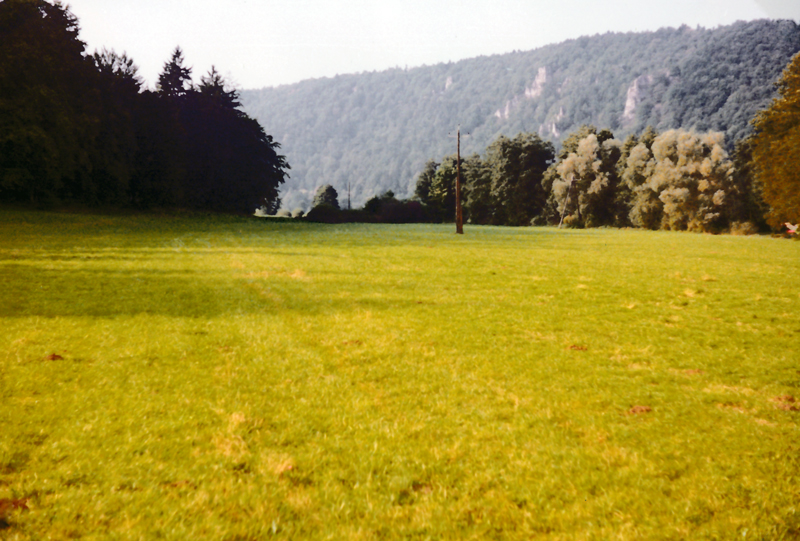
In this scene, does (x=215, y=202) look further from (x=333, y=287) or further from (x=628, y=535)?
(x=628, y=535)

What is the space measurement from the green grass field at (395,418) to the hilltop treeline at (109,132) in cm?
3811

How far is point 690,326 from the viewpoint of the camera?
960cm

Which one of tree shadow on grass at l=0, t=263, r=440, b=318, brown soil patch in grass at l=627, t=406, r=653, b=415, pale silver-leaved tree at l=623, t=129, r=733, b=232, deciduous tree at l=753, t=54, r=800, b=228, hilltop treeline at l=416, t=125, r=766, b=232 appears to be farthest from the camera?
hilltop treeline at l=416, t=125, r=766, b=232

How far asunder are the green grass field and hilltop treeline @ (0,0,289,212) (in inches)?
1500

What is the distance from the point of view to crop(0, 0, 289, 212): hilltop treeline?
131 feet

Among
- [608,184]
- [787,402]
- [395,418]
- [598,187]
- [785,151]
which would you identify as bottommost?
[787,402]

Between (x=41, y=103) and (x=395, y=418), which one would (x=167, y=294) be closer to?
(x=395, y=418)

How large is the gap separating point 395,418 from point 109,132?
185ft

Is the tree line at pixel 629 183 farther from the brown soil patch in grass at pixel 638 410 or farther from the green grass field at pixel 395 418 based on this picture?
the brown soil patch in grass at pixel 638 410

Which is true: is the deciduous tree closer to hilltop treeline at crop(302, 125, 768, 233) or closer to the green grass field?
hilltop treeline at crop(302, 125, 768, 233)

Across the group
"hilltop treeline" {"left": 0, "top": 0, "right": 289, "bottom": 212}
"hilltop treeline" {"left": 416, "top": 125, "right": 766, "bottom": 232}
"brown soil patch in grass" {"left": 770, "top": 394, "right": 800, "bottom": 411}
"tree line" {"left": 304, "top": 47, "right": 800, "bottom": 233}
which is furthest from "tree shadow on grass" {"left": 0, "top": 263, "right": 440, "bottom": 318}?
"hilltop treeline" {"left": 416, "top": 125, "right": 766, "bottom": 232}

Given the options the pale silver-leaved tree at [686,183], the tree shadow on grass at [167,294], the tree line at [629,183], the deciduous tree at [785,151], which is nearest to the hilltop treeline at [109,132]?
the tree line at [629,183]

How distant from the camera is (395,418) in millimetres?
5195

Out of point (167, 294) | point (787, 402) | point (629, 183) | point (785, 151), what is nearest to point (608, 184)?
point (629, 183)
